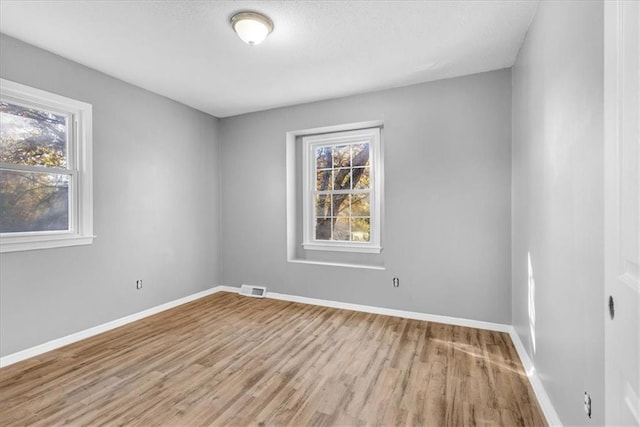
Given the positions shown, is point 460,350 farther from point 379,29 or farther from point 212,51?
point 212,51

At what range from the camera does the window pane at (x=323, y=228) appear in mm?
4416

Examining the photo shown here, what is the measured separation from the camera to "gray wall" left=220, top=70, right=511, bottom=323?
10.6ft

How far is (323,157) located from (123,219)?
264 cm

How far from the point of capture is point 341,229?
4.31 meters

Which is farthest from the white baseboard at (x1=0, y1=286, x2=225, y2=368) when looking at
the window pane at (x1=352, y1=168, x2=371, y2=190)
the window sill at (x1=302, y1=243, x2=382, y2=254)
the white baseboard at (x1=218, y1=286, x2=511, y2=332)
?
the window pane at (x1=352, y1=168, x2=371, y2=190)

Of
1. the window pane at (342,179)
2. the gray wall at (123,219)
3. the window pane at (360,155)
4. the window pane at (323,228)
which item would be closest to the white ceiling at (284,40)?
the gray wall at (123,219)

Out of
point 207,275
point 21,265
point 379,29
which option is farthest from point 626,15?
point 207,275

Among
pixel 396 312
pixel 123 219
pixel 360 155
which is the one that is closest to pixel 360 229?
pixel 360 155

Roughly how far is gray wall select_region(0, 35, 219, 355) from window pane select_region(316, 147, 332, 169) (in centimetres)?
164

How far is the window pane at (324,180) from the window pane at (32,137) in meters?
2.89

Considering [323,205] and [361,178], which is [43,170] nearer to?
[323,205]

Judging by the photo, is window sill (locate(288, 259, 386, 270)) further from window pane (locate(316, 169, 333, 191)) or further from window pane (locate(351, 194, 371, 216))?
window pane (locate(316, 169, 333, 191))

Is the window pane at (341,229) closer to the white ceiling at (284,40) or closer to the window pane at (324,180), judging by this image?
the window pane at (324,180)

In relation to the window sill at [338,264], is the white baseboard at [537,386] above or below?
below
